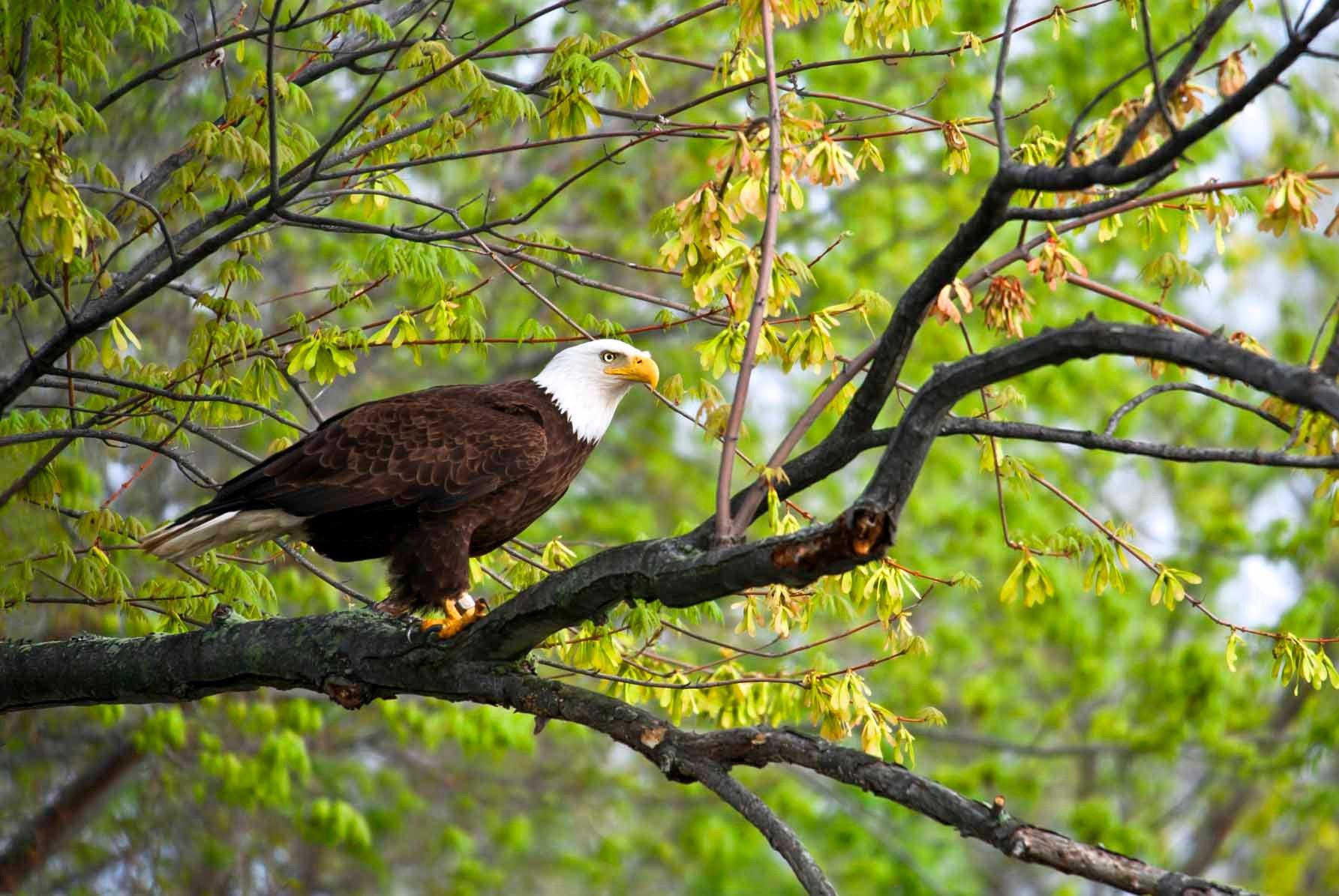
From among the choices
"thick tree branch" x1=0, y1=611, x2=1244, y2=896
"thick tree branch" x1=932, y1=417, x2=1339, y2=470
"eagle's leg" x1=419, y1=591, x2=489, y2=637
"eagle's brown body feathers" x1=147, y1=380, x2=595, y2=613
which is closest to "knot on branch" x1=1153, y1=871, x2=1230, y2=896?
"thick tree branch" x1=0, y1=611, x2=1244, y2=896

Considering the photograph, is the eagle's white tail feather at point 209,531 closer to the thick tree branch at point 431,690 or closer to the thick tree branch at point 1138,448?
Answer: the thick tree branch at point 431,690

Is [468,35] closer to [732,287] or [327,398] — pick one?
[732,287]

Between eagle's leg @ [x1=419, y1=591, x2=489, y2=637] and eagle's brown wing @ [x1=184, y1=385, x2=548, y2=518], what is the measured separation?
32 cm

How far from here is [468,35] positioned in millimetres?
4965

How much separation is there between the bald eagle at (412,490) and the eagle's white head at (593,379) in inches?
4.7

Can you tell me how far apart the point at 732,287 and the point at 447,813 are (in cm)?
889

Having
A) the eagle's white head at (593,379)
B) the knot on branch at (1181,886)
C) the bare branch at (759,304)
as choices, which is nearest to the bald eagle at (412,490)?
the eagle's white head at (593,379)

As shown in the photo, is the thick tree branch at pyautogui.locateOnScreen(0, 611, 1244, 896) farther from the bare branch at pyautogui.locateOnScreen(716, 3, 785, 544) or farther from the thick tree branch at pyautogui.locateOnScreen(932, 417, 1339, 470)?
the thick tree branch at pyautogui.locateOnScreen(932, 417, 1339, 470)

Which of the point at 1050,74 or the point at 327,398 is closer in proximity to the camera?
the point at 327,398

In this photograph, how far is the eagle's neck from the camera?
5.24 metres

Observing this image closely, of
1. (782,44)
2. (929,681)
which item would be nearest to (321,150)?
(782,44)

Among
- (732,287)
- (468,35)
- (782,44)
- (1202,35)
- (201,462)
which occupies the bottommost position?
(1202,35)

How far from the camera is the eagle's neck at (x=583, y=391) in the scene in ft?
17.2

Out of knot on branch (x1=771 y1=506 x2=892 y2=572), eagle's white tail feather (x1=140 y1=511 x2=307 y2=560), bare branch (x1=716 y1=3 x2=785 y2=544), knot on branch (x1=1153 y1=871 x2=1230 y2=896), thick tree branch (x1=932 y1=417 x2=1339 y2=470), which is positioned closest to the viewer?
knot on branch (x1=1153 y1=871 x2=1230 y2=896)
